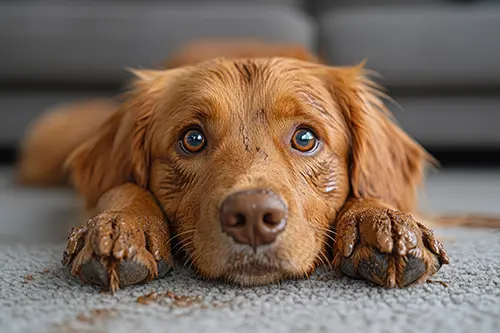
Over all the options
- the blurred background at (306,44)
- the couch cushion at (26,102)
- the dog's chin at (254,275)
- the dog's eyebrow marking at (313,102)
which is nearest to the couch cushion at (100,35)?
the blurred background at (306,44)

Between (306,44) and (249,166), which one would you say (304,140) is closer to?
(249,166)

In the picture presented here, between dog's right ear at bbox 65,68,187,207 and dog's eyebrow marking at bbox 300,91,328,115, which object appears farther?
dog's right ear at bbox 65,68,187,207

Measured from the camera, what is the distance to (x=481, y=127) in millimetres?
4242

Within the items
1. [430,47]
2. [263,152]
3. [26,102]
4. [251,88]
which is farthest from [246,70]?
[26,102]

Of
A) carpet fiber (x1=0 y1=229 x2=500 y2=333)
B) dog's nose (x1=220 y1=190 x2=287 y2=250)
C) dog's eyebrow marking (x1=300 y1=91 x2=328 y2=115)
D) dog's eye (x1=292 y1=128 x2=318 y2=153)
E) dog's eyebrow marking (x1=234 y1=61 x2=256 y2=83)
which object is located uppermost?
dog's eyebrow marking (x1=234 y1=61 x2=256 y2=83)

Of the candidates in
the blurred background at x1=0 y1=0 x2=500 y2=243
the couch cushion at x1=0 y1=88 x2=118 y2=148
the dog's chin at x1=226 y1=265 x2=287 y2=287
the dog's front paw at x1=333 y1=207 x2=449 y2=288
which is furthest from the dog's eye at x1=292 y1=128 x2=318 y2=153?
the couch cushion at x1=0 y1=88 x2=118 y2=148

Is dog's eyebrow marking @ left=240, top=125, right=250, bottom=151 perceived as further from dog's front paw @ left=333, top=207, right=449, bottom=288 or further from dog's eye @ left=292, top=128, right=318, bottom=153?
dog's front paw @ left=333, top=207, right=449, bottom=288

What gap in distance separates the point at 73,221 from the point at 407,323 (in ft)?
5.79

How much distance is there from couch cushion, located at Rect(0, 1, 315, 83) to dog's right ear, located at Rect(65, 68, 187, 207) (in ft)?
6.33

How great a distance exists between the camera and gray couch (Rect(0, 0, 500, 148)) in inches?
162

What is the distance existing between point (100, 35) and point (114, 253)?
3.11m

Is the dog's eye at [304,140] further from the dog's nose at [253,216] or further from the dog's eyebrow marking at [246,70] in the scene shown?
the dog's nose at [253,216]

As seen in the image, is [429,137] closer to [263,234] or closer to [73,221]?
[73,221]

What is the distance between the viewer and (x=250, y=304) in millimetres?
1482
